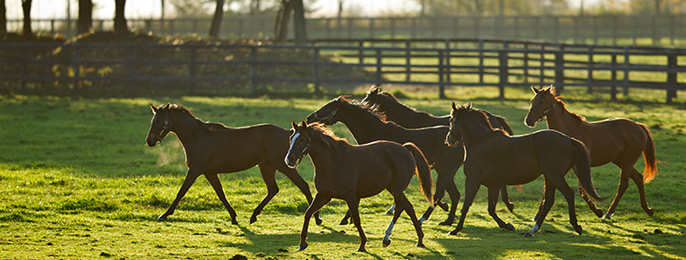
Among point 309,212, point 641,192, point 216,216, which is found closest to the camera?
point 309,212

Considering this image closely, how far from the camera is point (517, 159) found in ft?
31.2

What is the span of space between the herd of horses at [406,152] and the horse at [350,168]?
10 mm

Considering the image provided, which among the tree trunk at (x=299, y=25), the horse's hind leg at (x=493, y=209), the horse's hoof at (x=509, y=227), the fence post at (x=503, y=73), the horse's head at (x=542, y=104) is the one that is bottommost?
the horse's hoof at (x=509, y=227)

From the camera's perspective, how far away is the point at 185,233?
9.57 meters

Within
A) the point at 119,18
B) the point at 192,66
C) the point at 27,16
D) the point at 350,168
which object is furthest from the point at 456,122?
the point at 27,16

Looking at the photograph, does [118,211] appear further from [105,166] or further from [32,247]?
[105,166]

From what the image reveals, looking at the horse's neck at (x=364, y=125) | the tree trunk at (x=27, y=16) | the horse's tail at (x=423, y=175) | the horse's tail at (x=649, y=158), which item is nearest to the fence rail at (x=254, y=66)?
the tree trunk at (x=27, y=16)

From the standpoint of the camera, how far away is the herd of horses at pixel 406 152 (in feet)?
28.3

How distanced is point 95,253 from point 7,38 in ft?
79.8

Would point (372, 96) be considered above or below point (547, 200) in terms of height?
above

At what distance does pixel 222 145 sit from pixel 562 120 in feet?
15.1

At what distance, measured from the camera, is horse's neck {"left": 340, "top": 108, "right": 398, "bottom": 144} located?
36.0 ft

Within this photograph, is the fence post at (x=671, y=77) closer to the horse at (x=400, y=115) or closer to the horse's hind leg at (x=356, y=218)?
the horse at (x=400, y=115)

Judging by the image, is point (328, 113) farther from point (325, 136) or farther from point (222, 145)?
point (325, 136)
